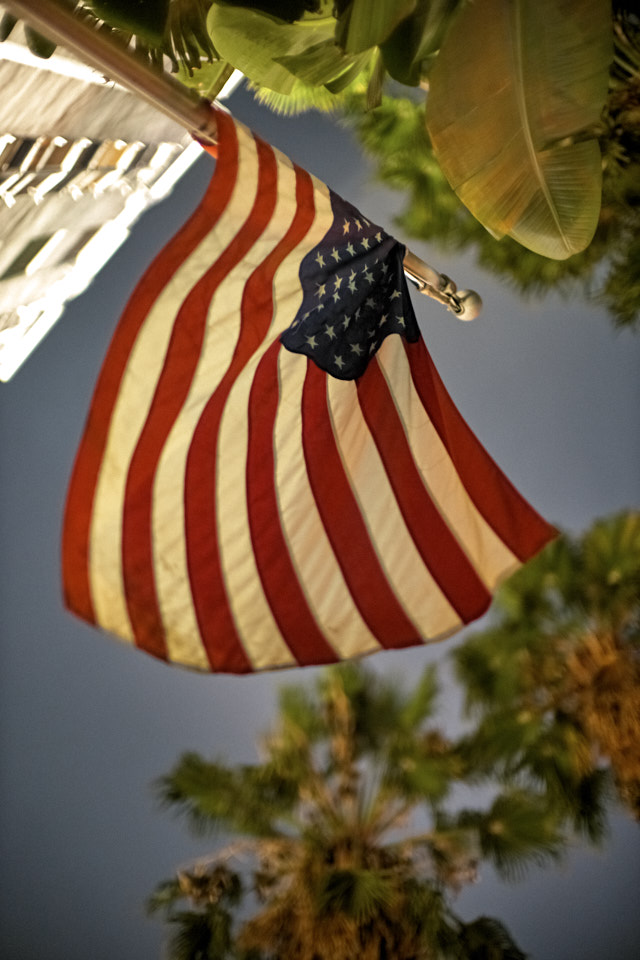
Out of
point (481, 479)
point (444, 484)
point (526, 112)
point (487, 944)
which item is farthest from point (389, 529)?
point (487, 944)

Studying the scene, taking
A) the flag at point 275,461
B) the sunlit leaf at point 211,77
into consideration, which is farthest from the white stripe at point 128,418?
the sunlit leaf at point 211,77

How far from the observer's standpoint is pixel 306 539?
9.48 feet

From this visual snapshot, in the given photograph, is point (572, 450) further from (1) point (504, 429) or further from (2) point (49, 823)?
(2) point (49, 823)

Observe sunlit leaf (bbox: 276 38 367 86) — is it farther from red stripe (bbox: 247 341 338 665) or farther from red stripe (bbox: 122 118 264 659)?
red stripe (bbox: 247 341 338 665)

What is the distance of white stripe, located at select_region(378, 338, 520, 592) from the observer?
2.89 metres

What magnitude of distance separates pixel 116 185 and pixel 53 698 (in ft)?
31.6

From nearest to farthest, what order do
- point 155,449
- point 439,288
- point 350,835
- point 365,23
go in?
point 365,23
point 155,449
point 439,288
point 350,835

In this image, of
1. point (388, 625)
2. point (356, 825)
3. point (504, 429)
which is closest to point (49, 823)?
point (356, 825)

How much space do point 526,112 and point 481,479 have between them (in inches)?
43.7

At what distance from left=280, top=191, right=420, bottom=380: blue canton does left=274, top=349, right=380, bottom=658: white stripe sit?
10cm

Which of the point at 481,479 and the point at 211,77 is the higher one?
the point at 211,77

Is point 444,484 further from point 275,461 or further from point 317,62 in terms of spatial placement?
point 317,62

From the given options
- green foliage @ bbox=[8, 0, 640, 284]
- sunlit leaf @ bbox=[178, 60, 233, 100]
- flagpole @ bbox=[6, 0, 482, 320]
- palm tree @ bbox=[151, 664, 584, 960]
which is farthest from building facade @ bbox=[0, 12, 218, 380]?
palm tree @ bbox=[151, 664, 584, 960]

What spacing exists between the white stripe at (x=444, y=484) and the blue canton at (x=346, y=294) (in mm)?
129
